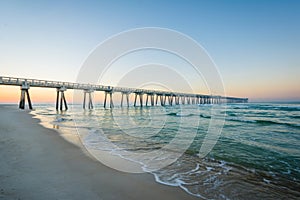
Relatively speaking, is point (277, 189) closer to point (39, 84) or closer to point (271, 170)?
point (271, 170)

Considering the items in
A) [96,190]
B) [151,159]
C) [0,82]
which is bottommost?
[151,159]

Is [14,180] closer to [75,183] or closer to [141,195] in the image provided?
[75,183]

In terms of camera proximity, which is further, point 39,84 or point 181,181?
point 39,84

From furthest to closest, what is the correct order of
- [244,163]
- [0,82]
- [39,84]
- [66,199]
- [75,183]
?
1. [39,84]
2. [0,82]
3. [244,163]
4. [75,183]
5. [66,199]

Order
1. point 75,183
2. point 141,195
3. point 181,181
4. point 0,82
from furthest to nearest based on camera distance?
point 0,82 → point 181,181 → point 75,183 → point 141,195

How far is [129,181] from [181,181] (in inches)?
49.1

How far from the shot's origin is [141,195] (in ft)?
11.2

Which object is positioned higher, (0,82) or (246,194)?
(0,82)

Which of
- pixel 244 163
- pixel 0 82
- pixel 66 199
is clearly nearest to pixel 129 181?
pixel 66 199

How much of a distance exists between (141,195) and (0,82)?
32.9 metres

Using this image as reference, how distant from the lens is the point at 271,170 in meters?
5.39

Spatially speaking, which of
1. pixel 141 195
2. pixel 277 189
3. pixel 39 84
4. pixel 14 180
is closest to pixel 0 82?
pixel 39 84

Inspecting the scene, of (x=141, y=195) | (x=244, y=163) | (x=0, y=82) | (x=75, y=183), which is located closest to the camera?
(x=141, y=195)

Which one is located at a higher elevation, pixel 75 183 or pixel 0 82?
pixel 0 82
